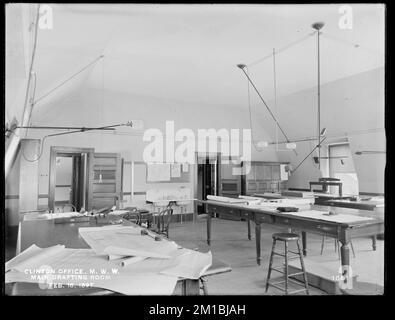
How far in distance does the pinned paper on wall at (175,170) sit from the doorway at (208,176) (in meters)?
0.59

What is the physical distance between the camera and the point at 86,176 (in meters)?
5.57

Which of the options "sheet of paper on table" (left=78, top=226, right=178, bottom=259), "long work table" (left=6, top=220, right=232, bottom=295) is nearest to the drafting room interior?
"long work table" (left=6, top=220, right=232, bottom=295)

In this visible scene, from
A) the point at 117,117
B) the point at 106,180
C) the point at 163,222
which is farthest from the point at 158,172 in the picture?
the point at 163,222

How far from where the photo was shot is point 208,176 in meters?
7.79

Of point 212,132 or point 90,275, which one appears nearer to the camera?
point 90,275

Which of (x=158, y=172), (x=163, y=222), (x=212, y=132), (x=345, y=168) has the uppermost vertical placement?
(x=212, y=132)

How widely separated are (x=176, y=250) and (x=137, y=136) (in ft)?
17.2

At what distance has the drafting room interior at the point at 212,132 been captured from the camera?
5.37ft

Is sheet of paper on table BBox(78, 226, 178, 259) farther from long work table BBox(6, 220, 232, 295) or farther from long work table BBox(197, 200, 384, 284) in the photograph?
long work table BBox(197, 200, 384, 284)

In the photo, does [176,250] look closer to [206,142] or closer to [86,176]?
[86,176]

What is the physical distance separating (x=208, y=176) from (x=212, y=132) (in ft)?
4.39

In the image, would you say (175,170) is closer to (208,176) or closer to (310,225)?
(208,176)

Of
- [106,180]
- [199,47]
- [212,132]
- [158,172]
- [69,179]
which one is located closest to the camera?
[199,47]
